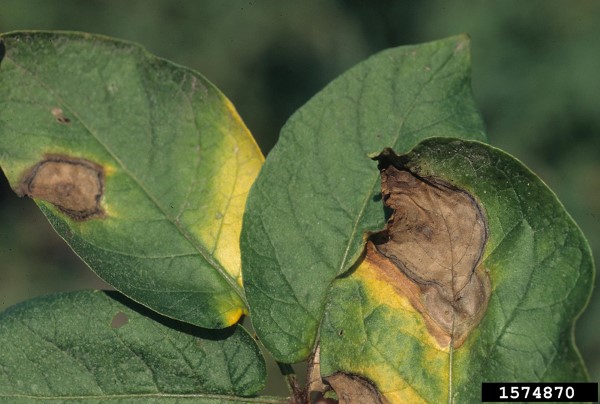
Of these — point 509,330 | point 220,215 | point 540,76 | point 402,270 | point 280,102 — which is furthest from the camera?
point 280,102

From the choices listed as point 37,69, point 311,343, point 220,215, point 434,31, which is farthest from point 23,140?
point 434,31

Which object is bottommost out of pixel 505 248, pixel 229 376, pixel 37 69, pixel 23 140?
pixel 229 376

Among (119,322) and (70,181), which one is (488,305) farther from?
(119,322)

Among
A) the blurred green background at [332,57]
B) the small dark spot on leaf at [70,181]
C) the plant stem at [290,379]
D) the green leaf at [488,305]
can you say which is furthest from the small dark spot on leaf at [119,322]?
the blurred green background at [332,57]

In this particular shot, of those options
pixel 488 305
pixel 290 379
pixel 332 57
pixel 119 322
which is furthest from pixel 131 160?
pixel 332 57

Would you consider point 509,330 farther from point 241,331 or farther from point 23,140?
point 23,140

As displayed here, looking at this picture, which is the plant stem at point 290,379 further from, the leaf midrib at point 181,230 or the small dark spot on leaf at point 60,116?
the small dark spot on leaf at point 60,116

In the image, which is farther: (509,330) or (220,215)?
(220,215)
